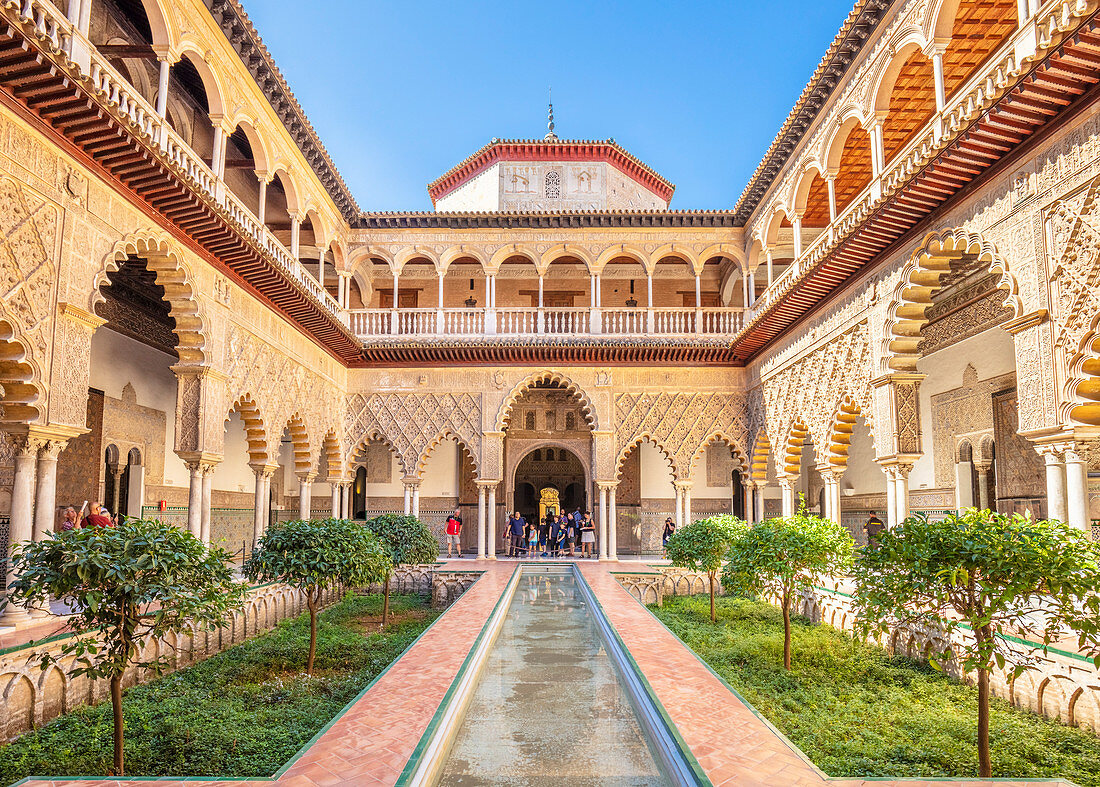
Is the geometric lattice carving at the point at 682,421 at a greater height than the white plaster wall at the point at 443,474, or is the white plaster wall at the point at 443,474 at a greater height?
the geometric lattice carving at the point at 682,421

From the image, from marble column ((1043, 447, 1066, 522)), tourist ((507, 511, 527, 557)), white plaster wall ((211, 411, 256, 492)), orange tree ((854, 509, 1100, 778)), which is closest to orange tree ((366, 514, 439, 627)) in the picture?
white plaster wall ((211, 411, 256, 492))

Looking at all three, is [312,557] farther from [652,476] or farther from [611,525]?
[652,476]

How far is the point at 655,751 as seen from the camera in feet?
12.8

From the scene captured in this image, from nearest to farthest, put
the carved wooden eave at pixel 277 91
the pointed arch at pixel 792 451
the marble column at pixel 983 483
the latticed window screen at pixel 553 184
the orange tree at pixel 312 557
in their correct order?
the orange tree at pixel 312 557
the carved wooden eave at pixel 277 91
the marble column at pixel 983 483
the pointed arch at pixel 792 451
the latticed window screen at pixel 553 184

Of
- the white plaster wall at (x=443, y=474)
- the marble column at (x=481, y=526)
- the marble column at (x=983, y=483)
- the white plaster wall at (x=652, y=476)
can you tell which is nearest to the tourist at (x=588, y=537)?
the white plaster wall at (x=652, y=476)

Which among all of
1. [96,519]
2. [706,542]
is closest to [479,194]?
[706,542]

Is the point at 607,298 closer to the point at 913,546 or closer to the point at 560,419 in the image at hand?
the point at 560,419

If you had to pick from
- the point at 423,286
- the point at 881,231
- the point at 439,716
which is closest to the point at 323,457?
the point at 423,286

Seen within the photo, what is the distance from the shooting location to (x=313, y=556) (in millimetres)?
6848

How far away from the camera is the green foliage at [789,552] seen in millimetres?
7027

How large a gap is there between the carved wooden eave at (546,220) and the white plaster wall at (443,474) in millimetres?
5212

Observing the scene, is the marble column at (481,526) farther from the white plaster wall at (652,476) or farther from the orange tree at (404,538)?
the white plaster wall at (652,476)

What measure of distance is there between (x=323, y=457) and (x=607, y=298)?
7.34m

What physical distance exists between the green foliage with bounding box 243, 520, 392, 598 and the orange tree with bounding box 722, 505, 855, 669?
143 inches
